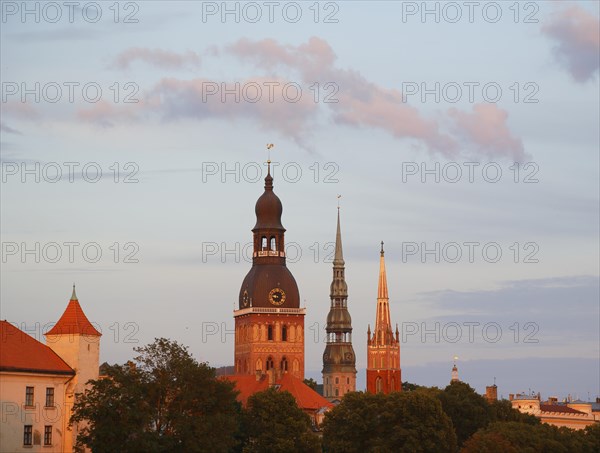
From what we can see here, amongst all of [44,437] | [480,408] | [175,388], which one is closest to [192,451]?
[175,388]

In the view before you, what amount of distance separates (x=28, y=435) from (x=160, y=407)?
13002 millimetres

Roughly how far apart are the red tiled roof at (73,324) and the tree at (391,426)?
79.5 ft

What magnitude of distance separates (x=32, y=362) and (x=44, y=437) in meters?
5.72

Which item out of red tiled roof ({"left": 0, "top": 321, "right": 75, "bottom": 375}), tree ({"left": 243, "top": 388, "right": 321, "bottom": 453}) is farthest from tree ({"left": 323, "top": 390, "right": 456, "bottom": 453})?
red tiled roof ({"left": 0, "top": 321, "right": 75, "bottom": 375})

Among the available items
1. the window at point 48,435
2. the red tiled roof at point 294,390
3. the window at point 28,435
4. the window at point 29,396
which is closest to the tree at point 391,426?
the window at point 48,435

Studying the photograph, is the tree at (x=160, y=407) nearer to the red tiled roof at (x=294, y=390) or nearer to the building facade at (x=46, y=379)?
the building facade at (x=46, y=379)

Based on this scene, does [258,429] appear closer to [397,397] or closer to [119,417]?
[397,397]

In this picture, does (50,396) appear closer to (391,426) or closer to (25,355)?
(25,355)

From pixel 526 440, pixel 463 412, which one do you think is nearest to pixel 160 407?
pixel 526 440

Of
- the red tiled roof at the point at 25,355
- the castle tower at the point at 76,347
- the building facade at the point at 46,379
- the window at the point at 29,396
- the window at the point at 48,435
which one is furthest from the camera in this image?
the castle tower at the point at 76,347

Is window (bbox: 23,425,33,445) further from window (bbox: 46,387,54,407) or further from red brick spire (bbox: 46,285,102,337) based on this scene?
red brick spire (bbox: 46,285,102,337)

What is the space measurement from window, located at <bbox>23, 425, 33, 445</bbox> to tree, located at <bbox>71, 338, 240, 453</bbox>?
646cm

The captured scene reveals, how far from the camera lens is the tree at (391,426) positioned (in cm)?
12862

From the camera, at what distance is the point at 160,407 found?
349ft
